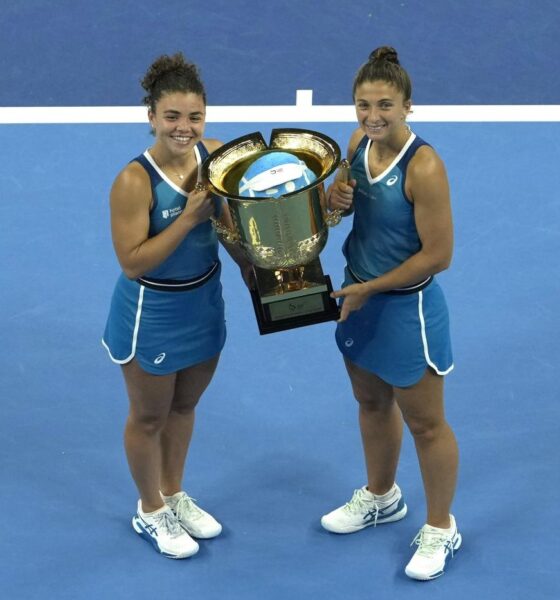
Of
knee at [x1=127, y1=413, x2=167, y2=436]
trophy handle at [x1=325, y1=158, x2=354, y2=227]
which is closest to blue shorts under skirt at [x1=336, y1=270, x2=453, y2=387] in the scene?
trophy handle at [x1=325, y1=158, x2=354, y2=227]

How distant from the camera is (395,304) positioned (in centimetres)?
403

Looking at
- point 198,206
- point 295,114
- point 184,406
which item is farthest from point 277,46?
point 198,206

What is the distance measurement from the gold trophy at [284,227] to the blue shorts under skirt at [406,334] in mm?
143

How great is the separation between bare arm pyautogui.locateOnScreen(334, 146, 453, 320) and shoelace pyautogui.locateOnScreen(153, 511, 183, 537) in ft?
3.89

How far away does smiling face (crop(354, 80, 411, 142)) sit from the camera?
147 inches

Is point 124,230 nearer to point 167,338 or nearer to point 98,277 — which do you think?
point 167,338

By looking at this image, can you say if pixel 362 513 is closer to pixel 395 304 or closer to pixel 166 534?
pixel 166 534

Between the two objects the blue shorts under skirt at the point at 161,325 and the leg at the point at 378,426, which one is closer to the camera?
the blue shorts under skirt at the point at 161,325

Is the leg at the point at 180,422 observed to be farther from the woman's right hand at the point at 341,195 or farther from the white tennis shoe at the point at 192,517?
the woman's right hand at the point at 341,195

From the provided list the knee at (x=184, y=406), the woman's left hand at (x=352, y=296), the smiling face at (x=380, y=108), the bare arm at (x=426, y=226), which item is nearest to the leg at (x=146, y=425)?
the knee at (x=184, y=406)

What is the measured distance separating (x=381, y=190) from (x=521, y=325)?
1.87 m

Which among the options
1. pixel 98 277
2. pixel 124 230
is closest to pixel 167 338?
pixel 124 230

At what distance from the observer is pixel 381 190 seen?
3857mm

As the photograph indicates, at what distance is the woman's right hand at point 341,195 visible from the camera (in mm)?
3893
